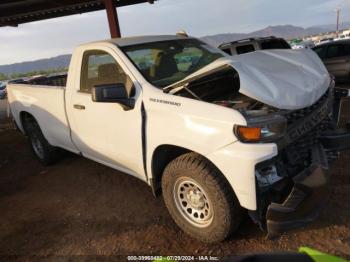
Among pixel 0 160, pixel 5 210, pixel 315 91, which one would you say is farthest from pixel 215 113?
pixel 0 160

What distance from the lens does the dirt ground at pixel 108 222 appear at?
346 centimetres

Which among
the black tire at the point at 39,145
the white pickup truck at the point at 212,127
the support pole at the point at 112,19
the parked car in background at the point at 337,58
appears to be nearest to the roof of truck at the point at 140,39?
the white pickup truck at the point at 212,127

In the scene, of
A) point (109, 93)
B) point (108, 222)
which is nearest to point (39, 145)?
point (108, 222)

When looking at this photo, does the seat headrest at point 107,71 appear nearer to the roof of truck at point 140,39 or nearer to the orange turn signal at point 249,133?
the roof of truck at point 140,39

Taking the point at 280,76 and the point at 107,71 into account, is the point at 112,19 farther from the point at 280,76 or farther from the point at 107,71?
the point at 280,76

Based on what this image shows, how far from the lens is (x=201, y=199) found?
3.43 m

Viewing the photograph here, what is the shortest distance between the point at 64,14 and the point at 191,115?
14.7 metres

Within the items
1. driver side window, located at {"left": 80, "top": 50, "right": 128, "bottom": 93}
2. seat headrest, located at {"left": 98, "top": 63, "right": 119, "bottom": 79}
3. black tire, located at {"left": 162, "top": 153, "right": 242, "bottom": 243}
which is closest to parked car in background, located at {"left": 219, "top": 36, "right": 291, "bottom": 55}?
driver side window, located at {"left": 80, "top": 50, "right": 128, "bottom": 93}

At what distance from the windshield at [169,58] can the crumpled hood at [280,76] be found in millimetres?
537

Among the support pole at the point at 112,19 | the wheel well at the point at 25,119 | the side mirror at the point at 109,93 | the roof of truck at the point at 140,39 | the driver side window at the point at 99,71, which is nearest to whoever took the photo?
the side mirror at the point at 109,93

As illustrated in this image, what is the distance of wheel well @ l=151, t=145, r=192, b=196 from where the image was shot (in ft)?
12.0

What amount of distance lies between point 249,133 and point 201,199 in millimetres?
845

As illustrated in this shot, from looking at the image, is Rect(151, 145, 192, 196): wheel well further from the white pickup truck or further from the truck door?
the truck door

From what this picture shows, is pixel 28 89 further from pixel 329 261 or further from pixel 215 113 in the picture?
pixel 329 261
